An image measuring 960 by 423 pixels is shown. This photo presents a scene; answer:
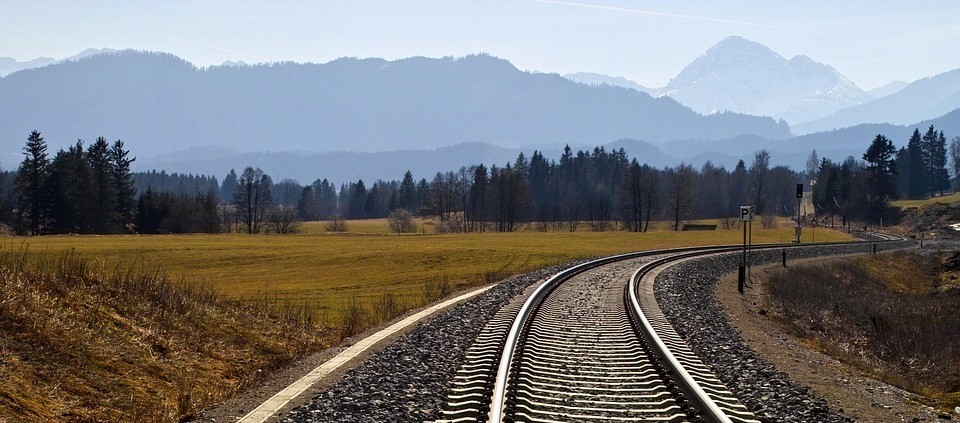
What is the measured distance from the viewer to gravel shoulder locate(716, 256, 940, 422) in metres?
8.61

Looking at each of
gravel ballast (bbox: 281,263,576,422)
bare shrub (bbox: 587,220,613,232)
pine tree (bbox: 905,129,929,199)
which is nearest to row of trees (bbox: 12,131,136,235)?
bare shrub (bbox: 587,220,613,232)

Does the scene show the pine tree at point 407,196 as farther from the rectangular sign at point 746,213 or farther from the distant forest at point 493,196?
the rectangular sign at point 746,213

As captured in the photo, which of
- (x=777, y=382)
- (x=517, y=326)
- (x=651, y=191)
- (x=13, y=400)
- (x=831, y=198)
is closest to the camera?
(x=13, y=400)

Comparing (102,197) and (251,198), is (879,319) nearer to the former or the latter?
(102,197)

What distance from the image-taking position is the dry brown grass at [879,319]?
563 inches

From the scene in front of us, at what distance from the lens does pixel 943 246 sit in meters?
67.6

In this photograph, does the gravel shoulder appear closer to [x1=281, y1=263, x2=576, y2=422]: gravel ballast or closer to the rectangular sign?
[x1=281, y1=263, x2=576, y2=422]: gravel ballast

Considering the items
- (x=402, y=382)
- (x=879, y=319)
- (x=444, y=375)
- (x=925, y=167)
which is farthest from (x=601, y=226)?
(x=402, y=382)

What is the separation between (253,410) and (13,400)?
8.20ft

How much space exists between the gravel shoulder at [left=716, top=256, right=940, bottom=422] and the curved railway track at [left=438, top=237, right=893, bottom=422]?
1.29 m

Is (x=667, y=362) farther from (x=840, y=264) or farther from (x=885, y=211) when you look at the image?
(x=885, y=211)

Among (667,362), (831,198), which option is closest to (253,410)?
(667,362)

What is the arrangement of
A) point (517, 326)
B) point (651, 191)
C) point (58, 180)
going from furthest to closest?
point (651, 191), point (58, 180), point (517, 326)

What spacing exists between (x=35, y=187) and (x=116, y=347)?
8420 centimetres
